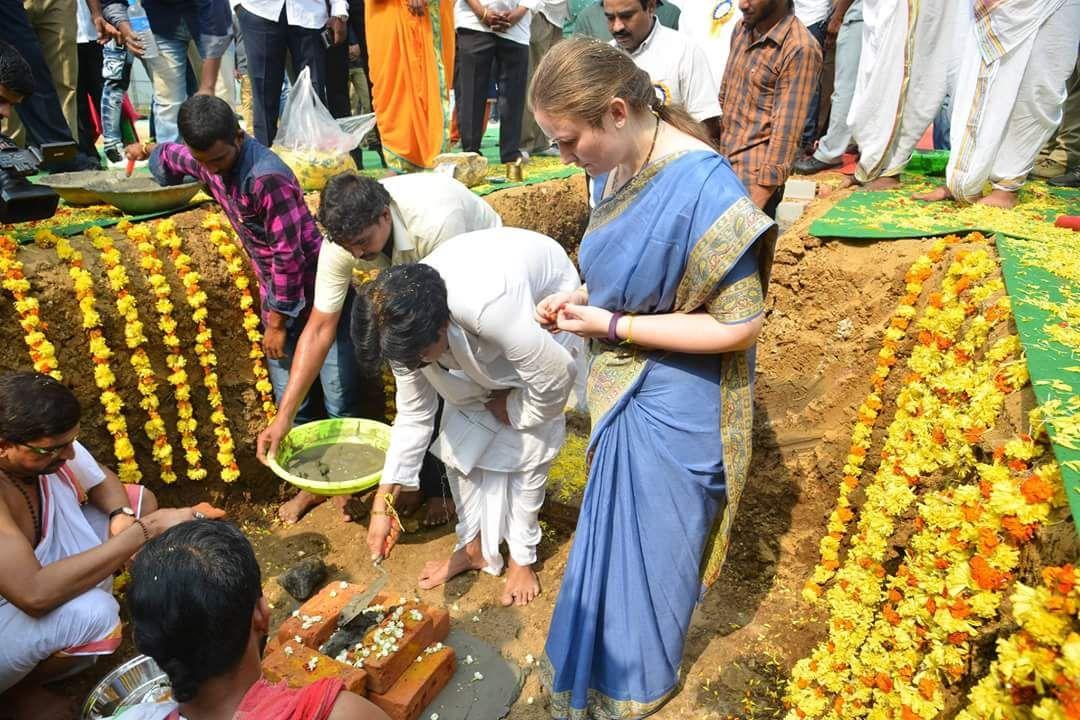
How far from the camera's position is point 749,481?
355cm

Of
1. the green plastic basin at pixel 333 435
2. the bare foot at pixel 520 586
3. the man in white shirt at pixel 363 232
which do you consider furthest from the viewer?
the green plastic basin at pixel 333 435

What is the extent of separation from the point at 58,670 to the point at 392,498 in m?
1.37

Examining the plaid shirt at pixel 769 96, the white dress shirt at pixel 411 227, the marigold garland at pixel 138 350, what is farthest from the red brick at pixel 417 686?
the plaid shirt at pixel 769 96

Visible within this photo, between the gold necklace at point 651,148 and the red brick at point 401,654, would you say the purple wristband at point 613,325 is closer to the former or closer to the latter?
the gold necklace at point 651,148

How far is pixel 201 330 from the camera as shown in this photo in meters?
3.45

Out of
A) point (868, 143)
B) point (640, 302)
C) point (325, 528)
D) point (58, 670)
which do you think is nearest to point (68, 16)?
point (325, 528)

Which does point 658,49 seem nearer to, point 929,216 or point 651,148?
point 929,216

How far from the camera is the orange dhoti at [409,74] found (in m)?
5.29

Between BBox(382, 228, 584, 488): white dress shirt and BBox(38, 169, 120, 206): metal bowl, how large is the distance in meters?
2.30

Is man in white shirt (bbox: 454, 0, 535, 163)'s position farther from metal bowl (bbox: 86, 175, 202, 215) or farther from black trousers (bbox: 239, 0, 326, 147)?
metal bowl (bbox: 86, 175, 202, 215)

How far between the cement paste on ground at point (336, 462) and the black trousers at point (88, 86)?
3641 millimetres

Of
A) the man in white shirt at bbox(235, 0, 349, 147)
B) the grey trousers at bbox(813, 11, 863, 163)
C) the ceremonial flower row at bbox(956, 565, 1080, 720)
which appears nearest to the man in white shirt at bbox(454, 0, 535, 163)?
the man in white shirt at bbox(235, 0, 349, 147)

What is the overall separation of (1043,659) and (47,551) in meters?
2.97

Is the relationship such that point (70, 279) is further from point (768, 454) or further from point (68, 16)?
point (768, 454)
